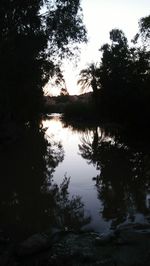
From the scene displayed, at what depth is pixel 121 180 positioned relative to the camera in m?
17.4

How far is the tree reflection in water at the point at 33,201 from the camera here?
36.5ft

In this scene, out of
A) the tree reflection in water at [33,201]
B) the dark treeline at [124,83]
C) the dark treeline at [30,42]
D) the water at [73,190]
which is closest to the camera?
the tree reflection in water at [33,201]

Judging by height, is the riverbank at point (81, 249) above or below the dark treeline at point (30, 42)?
below

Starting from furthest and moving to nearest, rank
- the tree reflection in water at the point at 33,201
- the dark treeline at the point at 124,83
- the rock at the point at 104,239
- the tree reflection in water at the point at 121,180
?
the dark treeline at the point at 124,83, the tree reflection in water at the point at 121,180, the tree reflection in water at the point at 33,201, the rock at the point at 104,239

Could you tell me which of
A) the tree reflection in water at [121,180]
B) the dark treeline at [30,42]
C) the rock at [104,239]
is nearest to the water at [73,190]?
the tree reflection in water at [121,180]

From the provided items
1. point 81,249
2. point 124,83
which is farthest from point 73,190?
point 124,83

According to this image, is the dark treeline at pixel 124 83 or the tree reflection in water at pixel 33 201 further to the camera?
the dark treeline at pixel 124 83

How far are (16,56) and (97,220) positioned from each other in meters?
19.1

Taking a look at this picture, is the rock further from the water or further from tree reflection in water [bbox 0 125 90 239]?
tree reflection in water [bbox 0 125 90 239]

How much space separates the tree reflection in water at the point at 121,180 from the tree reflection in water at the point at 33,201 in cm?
100

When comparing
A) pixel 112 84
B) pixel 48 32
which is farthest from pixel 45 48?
pixel 112 84

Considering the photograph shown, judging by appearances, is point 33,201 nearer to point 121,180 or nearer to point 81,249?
point 121,180

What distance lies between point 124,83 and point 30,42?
53.8 feet

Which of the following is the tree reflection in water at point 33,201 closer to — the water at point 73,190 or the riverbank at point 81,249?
the water at point 73,190
